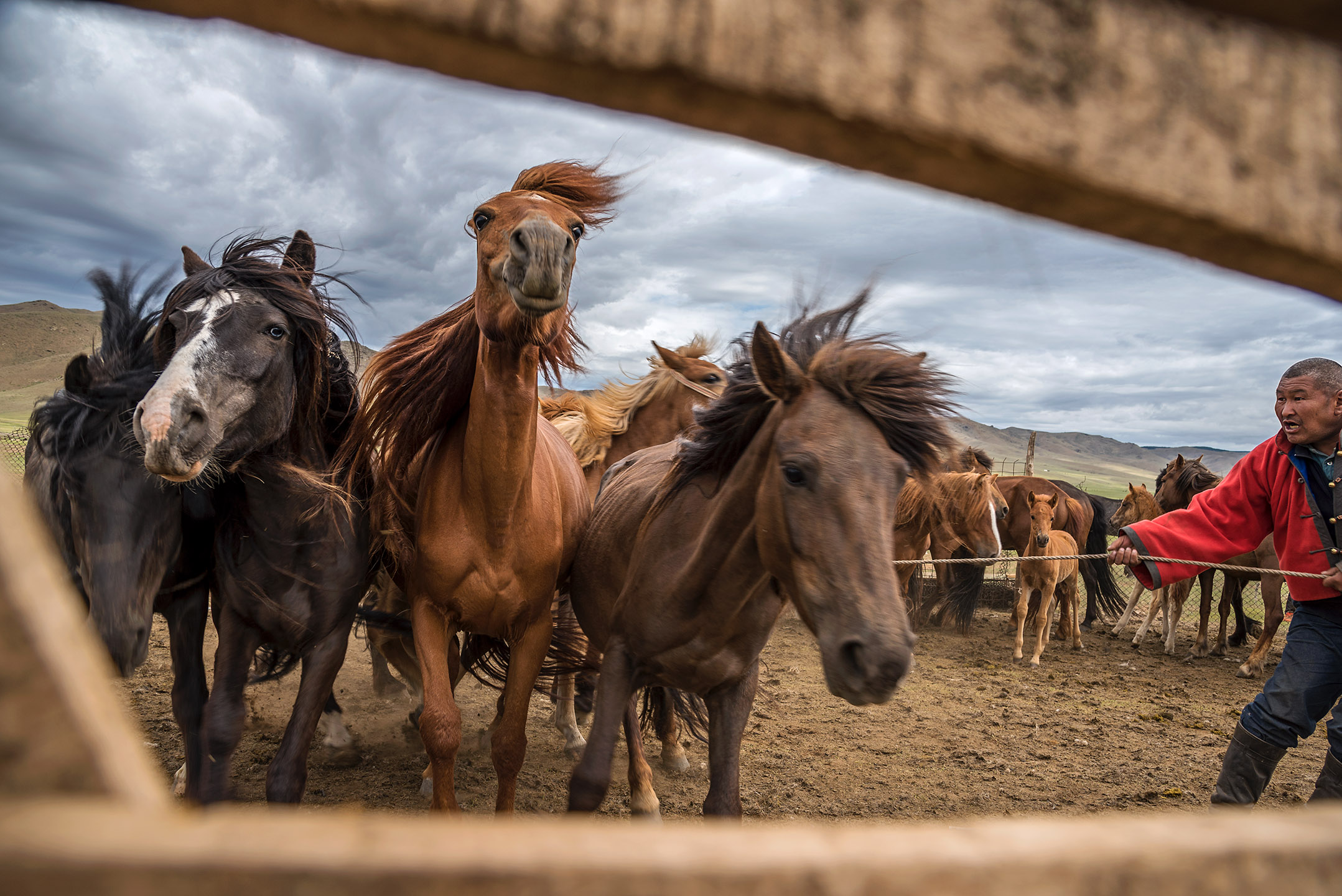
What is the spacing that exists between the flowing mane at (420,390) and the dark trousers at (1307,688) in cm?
350

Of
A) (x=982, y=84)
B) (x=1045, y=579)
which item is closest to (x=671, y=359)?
(x=982, y=84)

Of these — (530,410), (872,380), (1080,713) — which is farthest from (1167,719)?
(530,410)

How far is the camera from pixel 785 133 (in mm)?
783

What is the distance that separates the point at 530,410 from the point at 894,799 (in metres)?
3.25

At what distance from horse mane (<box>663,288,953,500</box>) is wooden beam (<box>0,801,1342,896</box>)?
1.54 meters

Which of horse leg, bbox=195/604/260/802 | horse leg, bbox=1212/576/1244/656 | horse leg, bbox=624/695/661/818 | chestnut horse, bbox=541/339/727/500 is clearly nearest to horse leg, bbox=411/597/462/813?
horse leg, bbox=195/604/260/802

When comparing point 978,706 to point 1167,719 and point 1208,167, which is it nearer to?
point 1167,719

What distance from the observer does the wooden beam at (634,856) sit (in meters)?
0.50

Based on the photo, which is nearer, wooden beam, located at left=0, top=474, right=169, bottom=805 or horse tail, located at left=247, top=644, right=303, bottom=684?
wooden beam, located at left=0, top=474, right=169, bottom=805

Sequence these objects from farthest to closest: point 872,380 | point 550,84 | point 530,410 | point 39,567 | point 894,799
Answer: point 894,799 < point 530,410 < point 872,380 < point 550,84 < point 39,567

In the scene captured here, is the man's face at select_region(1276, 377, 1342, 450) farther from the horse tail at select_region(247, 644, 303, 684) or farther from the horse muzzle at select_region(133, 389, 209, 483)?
the horse tail at select_region(247, 644, 303, 684)

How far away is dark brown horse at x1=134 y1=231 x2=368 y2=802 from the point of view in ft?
7.94

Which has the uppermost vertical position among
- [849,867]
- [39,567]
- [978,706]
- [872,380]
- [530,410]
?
[872,380]

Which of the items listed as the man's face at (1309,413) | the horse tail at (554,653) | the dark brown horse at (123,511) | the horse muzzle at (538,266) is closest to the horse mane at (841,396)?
the horse muzzle at (538,266)
